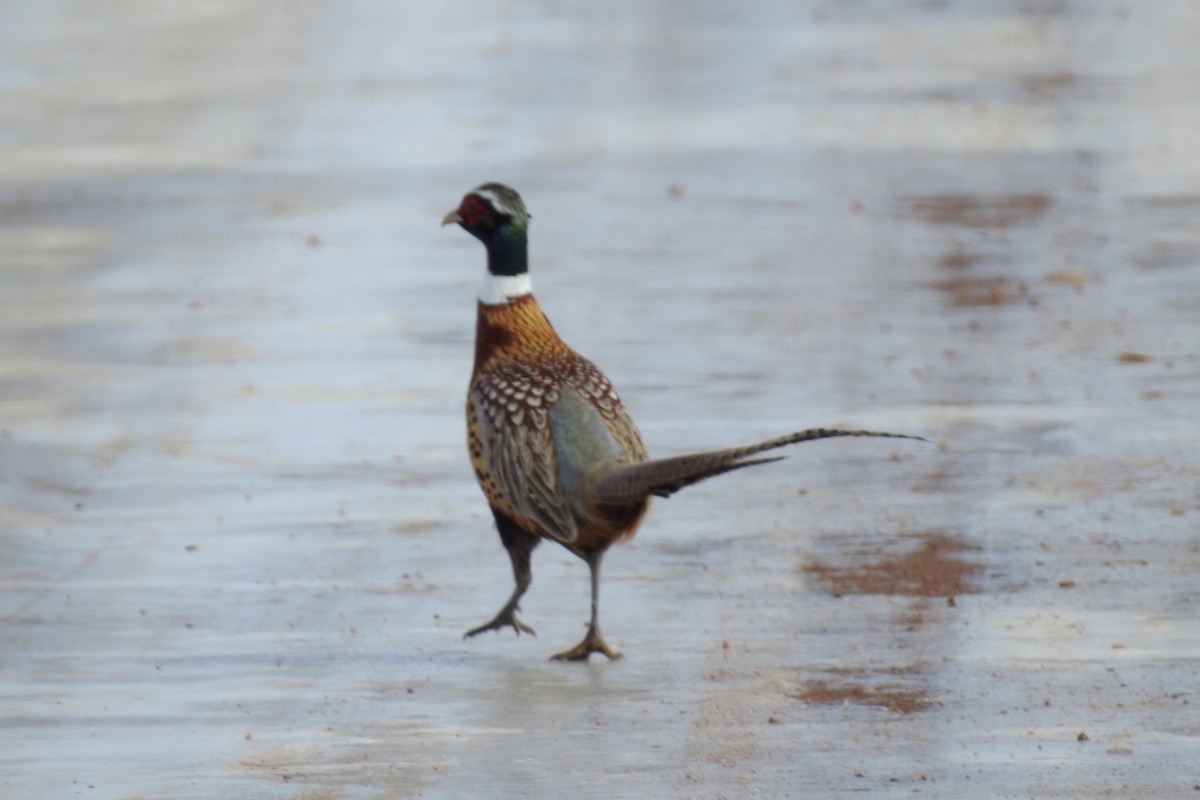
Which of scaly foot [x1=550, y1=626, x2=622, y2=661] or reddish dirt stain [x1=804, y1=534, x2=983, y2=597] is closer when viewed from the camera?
scaly foot [x1=550, y1=626, x2=622, y2=661]

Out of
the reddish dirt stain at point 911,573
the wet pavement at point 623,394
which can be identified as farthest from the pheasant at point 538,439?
the reddish dirt stain at point 911,573

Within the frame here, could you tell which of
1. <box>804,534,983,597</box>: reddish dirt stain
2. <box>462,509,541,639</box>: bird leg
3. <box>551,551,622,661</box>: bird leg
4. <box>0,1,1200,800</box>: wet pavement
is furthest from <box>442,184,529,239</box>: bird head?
<box>804,534,983,597</box>: reddish dirt stain

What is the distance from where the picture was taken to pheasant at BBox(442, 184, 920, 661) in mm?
8414

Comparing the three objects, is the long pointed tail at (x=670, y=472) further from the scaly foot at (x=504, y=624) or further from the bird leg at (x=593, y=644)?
the scaly foot at (x=504, y=624)

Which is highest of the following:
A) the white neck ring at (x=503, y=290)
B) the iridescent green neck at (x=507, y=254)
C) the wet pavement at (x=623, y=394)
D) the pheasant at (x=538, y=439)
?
the iridescent green neck at (x=507, y=254)

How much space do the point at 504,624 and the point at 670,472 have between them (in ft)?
3.70

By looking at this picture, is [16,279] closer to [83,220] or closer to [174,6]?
[83,220]

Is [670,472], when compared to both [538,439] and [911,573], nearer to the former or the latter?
[538,439]

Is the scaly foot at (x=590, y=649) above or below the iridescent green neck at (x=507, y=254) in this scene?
below

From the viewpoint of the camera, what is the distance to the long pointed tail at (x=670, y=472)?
7.80 m

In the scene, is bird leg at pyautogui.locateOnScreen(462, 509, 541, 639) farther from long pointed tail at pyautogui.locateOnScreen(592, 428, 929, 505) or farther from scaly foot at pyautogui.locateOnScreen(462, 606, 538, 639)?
long pointed tail at pyautogui.locateOnScreen(592, 428, 929, 505)

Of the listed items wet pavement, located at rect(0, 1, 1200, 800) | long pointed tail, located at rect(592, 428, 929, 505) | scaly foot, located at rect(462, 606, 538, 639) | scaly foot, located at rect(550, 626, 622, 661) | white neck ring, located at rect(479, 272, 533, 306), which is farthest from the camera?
white neck ring, located at rect(479, 272, 533, 306)

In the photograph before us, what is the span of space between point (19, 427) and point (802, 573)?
15.1ft

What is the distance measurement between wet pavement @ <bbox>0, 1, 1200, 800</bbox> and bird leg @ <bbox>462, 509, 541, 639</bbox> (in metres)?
0.09
